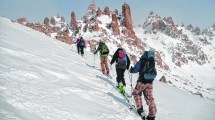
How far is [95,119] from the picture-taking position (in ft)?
27.9

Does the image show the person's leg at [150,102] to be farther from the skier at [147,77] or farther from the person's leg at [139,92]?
the person's leg at [139,92]

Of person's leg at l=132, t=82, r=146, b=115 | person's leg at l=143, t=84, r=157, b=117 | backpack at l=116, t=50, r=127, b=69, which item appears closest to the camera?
person's leg at l=143, t=84, r=157, b=117

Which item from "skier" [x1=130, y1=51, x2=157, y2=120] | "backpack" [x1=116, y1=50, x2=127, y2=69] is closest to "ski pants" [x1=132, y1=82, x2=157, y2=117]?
"skier" [x1=130, y1=51, x2=157, y2=120]

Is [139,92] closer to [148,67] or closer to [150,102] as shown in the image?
[150,102]

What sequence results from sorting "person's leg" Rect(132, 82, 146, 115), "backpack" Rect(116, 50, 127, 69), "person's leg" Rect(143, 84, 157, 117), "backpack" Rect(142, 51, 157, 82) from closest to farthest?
"person's leg" Rect(143, 84, 157, 117) → "backpack" Rect(142, 51, 157, 82) → "person's leg" Rect(132, 82, 146, 115) → "backpack" Rect(116, 50, 127, 69)

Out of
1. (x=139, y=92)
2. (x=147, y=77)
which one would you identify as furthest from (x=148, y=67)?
(x=139, y=92)

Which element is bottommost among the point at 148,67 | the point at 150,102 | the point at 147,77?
the point at 150,102

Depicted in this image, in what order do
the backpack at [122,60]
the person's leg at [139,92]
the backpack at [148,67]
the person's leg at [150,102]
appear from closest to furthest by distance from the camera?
1. the person's leg at [150,102]
2. the backpack at [148,67]
3. the person's leg at [139,92]
4. the backpack at [122,60]

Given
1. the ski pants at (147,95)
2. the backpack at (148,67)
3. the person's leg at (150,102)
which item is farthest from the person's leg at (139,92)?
the backpack at (148,67)

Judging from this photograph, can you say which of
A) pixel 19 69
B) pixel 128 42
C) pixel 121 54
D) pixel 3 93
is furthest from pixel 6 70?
pixel 128 42

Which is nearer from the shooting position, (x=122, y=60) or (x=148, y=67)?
(x=148, y=67)

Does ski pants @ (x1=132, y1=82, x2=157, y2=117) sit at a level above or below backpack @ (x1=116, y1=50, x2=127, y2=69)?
below

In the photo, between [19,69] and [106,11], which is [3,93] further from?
[106,11]

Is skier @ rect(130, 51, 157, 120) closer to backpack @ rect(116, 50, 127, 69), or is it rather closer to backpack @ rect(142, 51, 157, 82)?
backpack @ rect(142, 51, 157, 82)
